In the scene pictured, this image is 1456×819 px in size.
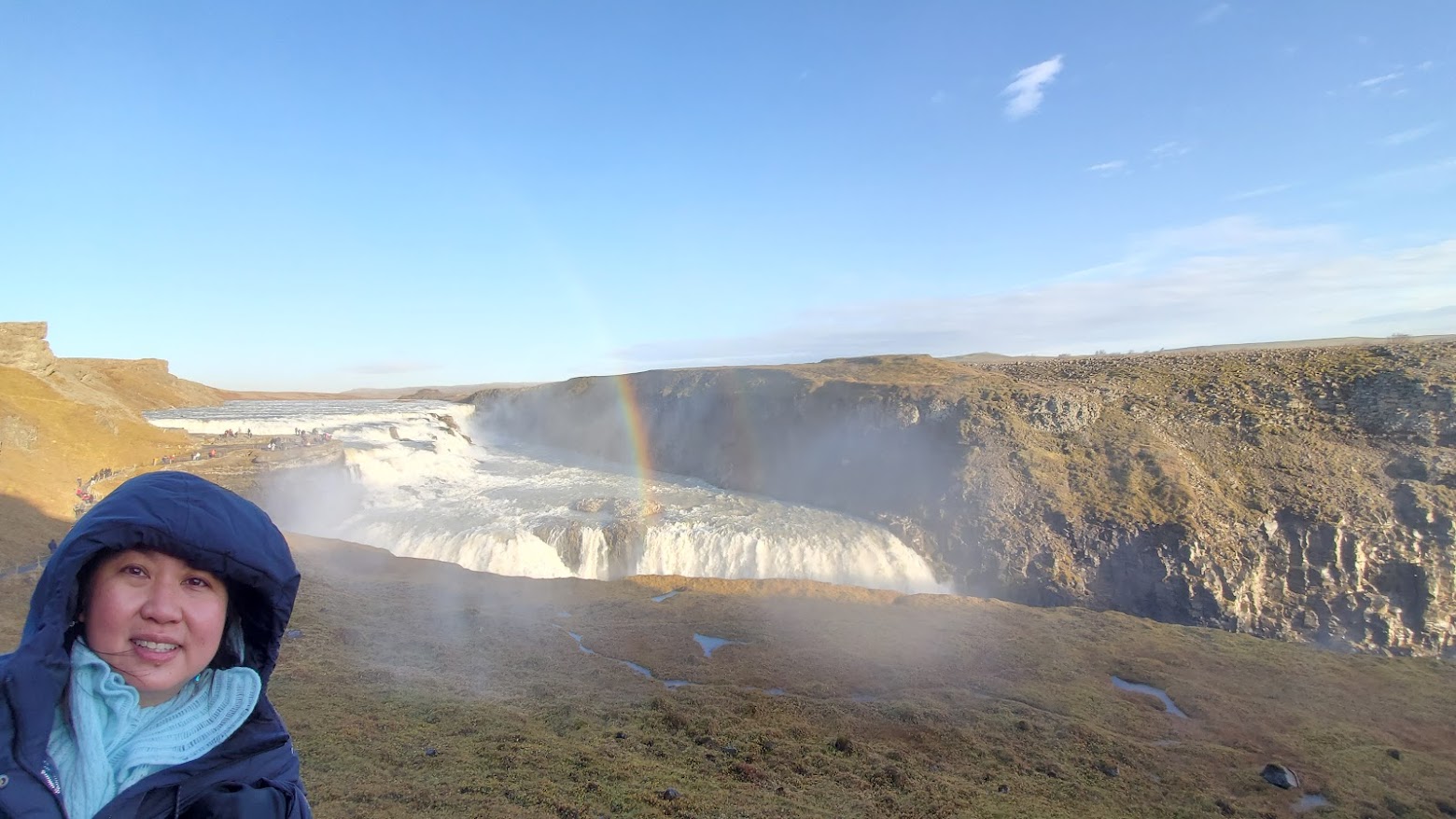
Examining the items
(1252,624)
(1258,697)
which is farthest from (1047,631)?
(1252,624)

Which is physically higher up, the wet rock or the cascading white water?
the cascading white water

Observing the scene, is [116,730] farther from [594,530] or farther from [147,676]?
[594,530]

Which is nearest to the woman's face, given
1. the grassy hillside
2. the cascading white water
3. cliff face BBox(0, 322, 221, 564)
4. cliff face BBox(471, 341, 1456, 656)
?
Result: the grassy hillside

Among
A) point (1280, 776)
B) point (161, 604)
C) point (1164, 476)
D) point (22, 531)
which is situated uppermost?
point (161, 604)

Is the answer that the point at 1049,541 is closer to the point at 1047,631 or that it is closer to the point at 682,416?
the point at 1047,631

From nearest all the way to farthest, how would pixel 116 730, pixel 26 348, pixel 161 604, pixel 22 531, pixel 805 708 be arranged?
pixel 116 730 → pixel 161 604 → pixel 805 708 → pixel 22 531 → pixel 26 348

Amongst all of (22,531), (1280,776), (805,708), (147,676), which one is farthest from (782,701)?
(22,531)

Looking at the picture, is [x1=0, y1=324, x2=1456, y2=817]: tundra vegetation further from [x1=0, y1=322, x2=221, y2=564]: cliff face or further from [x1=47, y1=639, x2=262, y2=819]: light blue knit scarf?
[x1=47, y1=639, x2=262, y2=819]: light blue knit scarf
